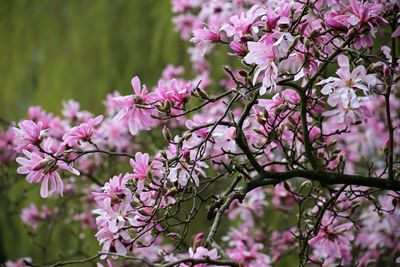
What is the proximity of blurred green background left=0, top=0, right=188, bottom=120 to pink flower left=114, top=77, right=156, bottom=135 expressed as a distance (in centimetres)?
219

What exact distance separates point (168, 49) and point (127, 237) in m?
2.54

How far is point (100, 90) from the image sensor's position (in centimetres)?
404

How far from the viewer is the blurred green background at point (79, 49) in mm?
3838

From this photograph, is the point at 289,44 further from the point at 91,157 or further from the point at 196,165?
the point at 91,157

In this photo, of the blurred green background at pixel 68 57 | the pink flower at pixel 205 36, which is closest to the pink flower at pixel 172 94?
the pink flower at pixel 205 36

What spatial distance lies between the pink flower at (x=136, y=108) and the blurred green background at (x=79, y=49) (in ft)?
7.18

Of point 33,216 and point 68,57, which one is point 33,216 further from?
point 68,57

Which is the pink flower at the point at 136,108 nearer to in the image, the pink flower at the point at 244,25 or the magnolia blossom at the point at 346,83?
the pink flower at the point at 244,25

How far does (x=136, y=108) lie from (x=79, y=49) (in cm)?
297

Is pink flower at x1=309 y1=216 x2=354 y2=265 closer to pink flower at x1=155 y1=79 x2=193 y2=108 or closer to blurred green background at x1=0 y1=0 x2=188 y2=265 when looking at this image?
→ pink flower at x1=155 y1=79 x2=193 y2=108

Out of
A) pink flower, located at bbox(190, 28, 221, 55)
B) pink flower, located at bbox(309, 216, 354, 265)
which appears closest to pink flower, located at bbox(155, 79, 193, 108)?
pink flower, located at bbox(190, 28, 221, 55)

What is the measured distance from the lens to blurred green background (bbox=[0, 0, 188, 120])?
12.6 ft

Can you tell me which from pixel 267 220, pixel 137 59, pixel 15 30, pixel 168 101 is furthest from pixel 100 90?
pixel 168 101

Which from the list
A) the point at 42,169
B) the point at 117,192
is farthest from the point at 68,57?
the point at 117,192
